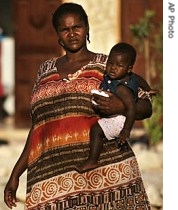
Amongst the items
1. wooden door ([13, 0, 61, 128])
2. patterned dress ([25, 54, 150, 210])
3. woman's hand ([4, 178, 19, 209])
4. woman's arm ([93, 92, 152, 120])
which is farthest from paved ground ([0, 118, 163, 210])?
woman's arm ([93, 92, 152, 120])

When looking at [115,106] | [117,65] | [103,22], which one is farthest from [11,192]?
[103,22]

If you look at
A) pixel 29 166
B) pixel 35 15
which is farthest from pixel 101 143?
pixel 35 15

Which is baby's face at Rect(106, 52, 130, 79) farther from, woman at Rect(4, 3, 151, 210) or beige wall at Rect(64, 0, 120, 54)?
beige wall at Rect(64, 0, 120, 54)

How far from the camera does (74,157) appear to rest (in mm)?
4516

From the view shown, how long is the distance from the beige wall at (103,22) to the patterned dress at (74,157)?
23.5 ft

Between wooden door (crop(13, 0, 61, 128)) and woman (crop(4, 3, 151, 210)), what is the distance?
25.0 feet

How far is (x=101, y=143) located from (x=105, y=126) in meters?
0.07

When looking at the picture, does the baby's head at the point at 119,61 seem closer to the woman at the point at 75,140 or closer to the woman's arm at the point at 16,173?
the woman at the point at 75,140

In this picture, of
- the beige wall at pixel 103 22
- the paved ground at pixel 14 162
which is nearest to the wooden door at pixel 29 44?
the paved ground at pixel 14 162

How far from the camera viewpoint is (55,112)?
179 inches

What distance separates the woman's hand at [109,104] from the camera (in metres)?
4.45

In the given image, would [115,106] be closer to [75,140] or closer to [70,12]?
[75,140]

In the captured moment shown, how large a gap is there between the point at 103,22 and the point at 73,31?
731 centimetres
